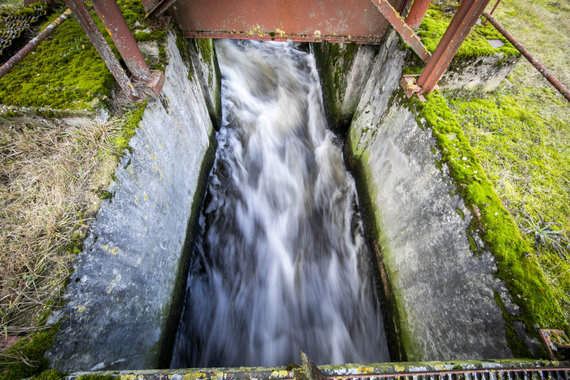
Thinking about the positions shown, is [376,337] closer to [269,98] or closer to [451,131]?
[451,131]

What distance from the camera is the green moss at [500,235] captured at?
2.25 m

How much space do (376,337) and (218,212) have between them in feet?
12.6

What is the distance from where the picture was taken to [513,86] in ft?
16.0

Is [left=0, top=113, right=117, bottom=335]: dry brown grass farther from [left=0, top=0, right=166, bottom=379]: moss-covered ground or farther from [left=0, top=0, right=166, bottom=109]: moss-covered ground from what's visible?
[left=0, top=0, right=166, bottom=109]: moss-covered ground

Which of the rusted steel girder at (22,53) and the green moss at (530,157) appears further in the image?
the green moss at (530,157)

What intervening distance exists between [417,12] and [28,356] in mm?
5838

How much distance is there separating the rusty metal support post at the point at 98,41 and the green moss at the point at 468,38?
432 centimetres

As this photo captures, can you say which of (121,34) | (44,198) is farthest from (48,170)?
(121,34)

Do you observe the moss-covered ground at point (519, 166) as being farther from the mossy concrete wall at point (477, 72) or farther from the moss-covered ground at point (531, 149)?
the mossy concrete wall at point (477, 72)

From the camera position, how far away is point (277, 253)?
206 inches

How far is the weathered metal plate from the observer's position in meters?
3.85

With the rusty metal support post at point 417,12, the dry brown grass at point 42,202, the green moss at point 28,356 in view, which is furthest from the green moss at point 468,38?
the green moss at point 28,356

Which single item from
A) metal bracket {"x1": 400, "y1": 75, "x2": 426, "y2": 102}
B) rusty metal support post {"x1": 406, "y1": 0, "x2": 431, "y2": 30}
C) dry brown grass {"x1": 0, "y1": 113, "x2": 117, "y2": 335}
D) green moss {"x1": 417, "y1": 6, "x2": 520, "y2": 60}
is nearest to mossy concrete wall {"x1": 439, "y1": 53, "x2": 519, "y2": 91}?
green moss {"x1": 417, "y1": 6, "x2": 520, "y2": 60}

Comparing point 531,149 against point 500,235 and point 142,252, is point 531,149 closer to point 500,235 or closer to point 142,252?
point 500,235
